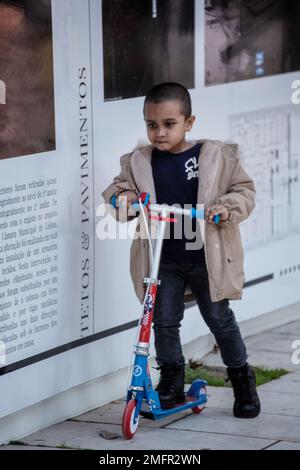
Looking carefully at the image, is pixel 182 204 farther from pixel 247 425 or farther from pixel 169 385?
pixel 247 425

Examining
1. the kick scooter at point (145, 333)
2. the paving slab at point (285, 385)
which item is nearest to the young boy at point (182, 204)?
the kick scooter at point (145, 333)

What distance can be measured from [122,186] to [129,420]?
3.73 feet

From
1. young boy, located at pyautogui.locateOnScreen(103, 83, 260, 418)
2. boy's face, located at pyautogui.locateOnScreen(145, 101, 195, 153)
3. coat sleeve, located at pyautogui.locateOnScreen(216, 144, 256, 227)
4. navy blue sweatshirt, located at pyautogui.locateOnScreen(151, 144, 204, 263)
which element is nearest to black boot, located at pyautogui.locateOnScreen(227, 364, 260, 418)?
young boy, located at pyautogui.locateOnScreen(103, 83, 260, 418)

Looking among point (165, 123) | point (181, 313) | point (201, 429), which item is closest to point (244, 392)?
point (201, 429)

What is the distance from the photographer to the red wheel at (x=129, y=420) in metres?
5.85

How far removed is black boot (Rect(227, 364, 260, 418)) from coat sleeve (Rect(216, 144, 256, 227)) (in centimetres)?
78

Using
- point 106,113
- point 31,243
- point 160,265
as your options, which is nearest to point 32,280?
point 31,243

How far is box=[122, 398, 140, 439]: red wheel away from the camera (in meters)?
5.85

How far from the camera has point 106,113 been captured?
6496 mm

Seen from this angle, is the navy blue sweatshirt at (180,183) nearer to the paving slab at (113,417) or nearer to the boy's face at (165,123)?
the boy's face at (165,123)

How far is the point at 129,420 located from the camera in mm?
5859

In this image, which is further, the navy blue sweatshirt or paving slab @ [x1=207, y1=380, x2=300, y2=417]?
paving slab @ [x1=207, y1=380, x2=300, y2=417]

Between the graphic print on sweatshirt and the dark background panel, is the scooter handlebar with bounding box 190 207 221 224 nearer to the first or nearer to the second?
the graphic print on sweatshirt

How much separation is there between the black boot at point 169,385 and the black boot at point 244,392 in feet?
0.88
